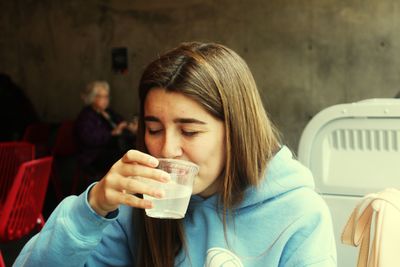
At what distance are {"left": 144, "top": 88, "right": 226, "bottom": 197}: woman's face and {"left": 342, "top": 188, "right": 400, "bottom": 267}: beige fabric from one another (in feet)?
1.12

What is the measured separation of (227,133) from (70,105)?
5.80 metres

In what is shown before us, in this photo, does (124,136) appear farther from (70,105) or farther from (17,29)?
(17,29)

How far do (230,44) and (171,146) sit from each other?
468cm

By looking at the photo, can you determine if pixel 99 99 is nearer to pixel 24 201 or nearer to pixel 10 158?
pixel 10 158

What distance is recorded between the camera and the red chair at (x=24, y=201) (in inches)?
109

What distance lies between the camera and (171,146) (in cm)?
97

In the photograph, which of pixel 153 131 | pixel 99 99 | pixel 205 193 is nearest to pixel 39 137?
pixel 99 99

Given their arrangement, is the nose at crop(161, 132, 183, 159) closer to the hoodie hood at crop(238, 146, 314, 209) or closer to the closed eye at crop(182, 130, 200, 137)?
the closed eye at crop(182, 130, 200, 137)

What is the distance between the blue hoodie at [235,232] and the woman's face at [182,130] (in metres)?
0.15

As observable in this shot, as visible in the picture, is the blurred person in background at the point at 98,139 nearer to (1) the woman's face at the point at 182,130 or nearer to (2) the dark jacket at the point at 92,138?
(2) the dark jacket at the point at 92,138

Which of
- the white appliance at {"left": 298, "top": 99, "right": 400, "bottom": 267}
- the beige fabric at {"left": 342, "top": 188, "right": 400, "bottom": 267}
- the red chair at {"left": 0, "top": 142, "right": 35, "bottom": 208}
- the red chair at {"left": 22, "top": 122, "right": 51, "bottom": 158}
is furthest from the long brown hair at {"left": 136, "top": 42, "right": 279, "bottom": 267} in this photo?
the red chair at {"left": 22, "top": 122, "right": 51, "bottom": 158}

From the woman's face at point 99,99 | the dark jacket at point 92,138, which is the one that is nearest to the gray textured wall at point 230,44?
the woman's face at point 99,99

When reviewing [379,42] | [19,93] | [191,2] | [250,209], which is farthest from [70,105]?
[250,209]

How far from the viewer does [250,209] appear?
1126mm
